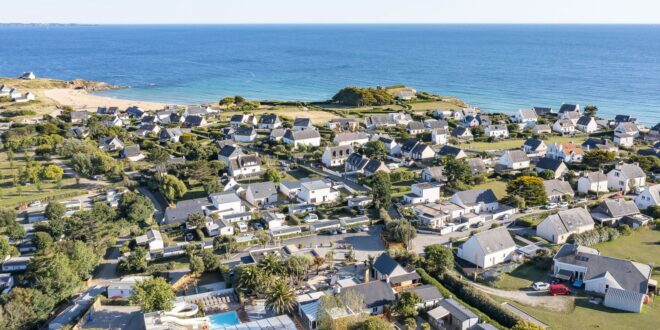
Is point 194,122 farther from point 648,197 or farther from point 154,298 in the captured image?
point 648,197

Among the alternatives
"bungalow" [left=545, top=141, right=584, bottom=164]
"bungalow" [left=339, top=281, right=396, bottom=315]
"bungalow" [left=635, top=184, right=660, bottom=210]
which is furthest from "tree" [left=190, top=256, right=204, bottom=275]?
"bungalow" [left=545, top=141, right=584, bottom=164]

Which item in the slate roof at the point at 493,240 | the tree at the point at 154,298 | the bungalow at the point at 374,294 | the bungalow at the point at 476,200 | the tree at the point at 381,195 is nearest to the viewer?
the tree at the point at 154,298

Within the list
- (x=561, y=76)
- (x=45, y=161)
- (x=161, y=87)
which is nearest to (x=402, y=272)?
(x=45, y=161)

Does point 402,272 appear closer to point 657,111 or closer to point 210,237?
point 210,237

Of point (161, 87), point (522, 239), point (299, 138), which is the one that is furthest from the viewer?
point (161, 87)

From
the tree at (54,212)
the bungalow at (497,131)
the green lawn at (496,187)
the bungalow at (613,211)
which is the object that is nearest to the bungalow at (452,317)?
the bungalow at (613,211)

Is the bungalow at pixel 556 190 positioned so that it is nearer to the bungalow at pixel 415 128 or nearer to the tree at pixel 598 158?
the tree at pixel 598 158

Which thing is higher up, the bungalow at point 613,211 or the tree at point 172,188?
the bungalow at point 613,211
